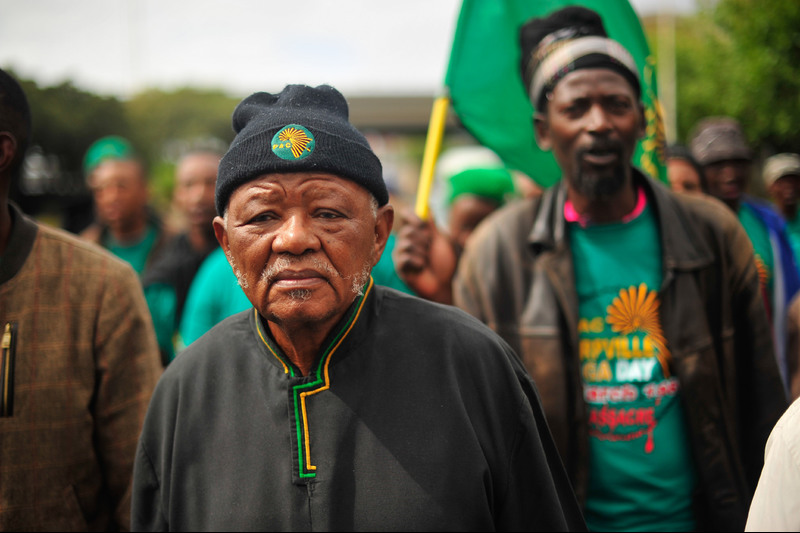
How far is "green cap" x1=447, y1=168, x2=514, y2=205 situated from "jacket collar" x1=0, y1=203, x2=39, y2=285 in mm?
3473

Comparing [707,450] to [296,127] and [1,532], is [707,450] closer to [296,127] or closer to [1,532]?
[296,127]

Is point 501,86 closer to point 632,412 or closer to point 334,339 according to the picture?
point 632,412

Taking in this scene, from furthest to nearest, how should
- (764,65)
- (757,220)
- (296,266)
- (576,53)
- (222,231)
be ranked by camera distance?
(764,65)
(757,220)
(576,53)
(222,231)
(296,266)

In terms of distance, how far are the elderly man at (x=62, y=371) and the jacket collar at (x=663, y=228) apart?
1543 mm

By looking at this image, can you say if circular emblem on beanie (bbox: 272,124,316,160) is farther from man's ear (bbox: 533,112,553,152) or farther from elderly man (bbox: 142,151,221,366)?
elderly man (bbox: 142,151,221,366)

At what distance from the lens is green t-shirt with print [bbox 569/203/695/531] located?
251 cm

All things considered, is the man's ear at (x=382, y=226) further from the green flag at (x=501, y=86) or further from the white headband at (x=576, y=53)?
the green flag at (x=501, y=86)

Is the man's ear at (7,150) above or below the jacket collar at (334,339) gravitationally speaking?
above

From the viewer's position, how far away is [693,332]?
253 centimetres

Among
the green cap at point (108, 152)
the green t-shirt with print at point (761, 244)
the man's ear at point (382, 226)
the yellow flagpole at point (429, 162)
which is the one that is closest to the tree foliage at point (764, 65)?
the green t-shirt with print at point (761, 244)

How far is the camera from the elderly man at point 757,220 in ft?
13.8

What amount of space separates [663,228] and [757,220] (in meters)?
2.66

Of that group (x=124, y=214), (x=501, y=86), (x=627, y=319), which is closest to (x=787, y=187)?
(x=501, y=86)

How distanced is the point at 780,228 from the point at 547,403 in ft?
10.5
